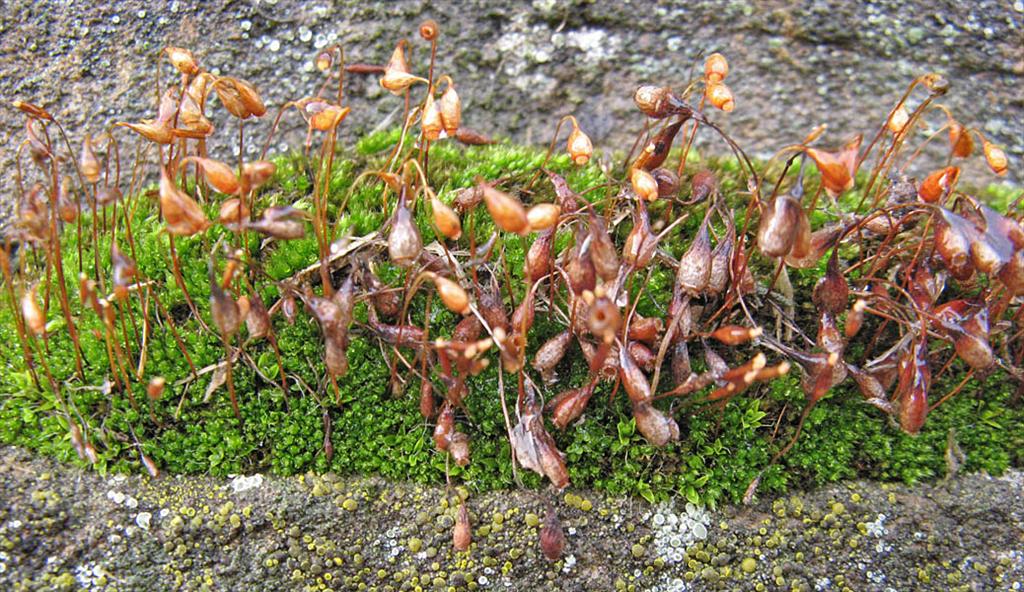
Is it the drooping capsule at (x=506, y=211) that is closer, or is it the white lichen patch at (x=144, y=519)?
the drooping capsule at (x=506, y=211)

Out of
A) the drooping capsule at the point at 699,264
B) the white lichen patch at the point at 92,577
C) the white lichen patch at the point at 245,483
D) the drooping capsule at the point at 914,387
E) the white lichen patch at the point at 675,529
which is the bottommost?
the white lichen patch at the point at 675,529

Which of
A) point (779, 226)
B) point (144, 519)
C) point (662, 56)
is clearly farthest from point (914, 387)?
point (144, 519)

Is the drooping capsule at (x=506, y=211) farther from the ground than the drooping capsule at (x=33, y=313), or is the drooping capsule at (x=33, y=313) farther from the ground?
the drooping capsule at (x=506, y=211)

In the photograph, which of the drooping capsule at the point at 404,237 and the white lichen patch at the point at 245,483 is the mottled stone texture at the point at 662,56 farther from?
the white lichen patch at the point at 245,483

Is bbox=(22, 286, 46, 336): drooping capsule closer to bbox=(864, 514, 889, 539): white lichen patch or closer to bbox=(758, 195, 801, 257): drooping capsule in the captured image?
bbox=(758, 195, 801, 257): drooping capsule

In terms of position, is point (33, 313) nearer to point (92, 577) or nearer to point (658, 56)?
point (92, 577)

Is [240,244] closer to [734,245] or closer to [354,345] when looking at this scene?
[354,345]

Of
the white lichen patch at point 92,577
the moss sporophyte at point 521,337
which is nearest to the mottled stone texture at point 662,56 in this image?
the moss sporophyte at point 521,337
